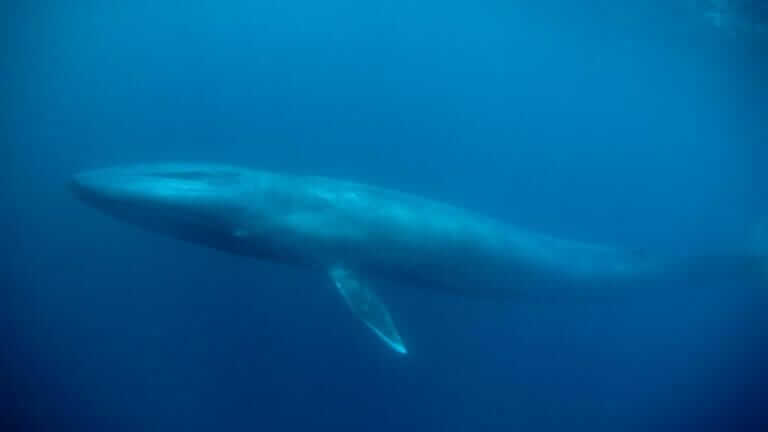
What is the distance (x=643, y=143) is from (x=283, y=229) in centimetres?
2662

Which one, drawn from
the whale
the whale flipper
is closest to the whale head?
the whale

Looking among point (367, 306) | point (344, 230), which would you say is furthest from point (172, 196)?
point (367, 306)

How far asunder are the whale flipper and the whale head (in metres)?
1.50

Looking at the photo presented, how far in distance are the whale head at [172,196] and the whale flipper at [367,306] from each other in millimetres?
1498

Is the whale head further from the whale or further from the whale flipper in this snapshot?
the whale flipper

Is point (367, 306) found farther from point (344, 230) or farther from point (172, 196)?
point (172, 196)

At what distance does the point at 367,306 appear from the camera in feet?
22.4

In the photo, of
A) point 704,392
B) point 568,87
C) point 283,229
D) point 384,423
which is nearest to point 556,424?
point 384,423

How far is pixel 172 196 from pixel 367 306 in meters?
2.61

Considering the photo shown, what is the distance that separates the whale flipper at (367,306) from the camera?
661cm


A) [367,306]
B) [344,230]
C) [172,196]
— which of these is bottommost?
[367,306]

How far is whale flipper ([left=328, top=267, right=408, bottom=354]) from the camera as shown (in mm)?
6613

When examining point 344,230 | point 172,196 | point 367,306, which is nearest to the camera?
point 172,196

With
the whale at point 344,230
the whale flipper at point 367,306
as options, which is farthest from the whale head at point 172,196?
the whale flipper at point 367,306
